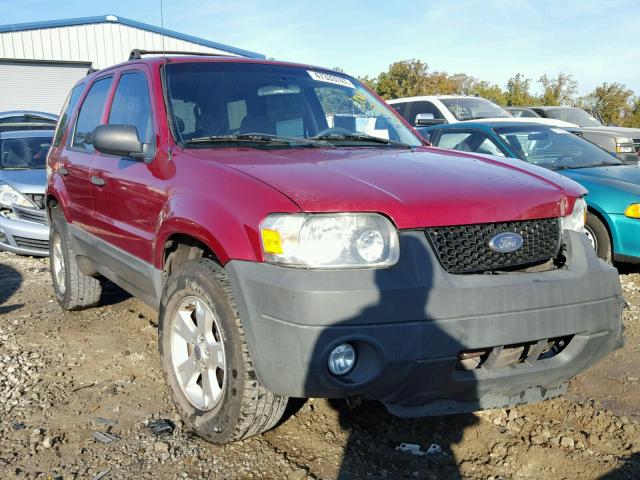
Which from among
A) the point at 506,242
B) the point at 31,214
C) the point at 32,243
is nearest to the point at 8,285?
the point at 32,243

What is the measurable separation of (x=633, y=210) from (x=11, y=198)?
6.66 metres

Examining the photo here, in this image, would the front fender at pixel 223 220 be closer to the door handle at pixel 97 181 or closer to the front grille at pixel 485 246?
the front grille at pixel 485 246

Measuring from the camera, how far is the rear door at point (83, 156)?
14.7ft

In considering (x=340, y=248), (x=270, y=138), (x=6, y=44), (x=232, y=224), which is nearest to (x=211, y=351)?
(x=232, y=224)

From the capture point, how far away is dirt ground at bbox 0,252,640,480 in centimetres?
286

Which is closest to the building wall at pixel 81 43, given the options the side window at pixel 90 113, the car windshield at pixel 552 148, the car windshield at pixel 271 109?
the car windshield at pixel 552 148

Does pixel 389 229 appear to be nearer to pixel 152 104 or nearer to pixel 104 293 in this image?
pixel 152 104

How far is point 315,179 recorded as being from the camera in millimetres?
2738

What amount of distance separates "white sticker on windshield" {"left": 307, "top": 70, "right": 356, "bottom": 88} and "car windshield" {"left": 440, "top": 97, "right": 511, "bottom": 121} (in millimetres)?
7560

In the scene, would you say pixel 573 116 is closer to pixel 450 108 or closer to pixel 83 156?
pixel 450 108

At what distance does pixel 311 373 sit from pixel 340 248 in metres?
0.49

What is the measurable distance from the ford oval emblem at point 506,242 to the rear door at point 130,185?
1.61 m

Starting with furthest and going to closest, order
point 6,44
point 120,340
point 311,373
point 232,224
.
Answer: point 6,44
point 120,340
point 232,224
point 311,373

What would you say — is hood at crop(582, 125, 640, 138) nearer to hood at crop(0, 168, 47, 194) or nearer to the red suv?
hood at crop(0, 168, 47, 194)
